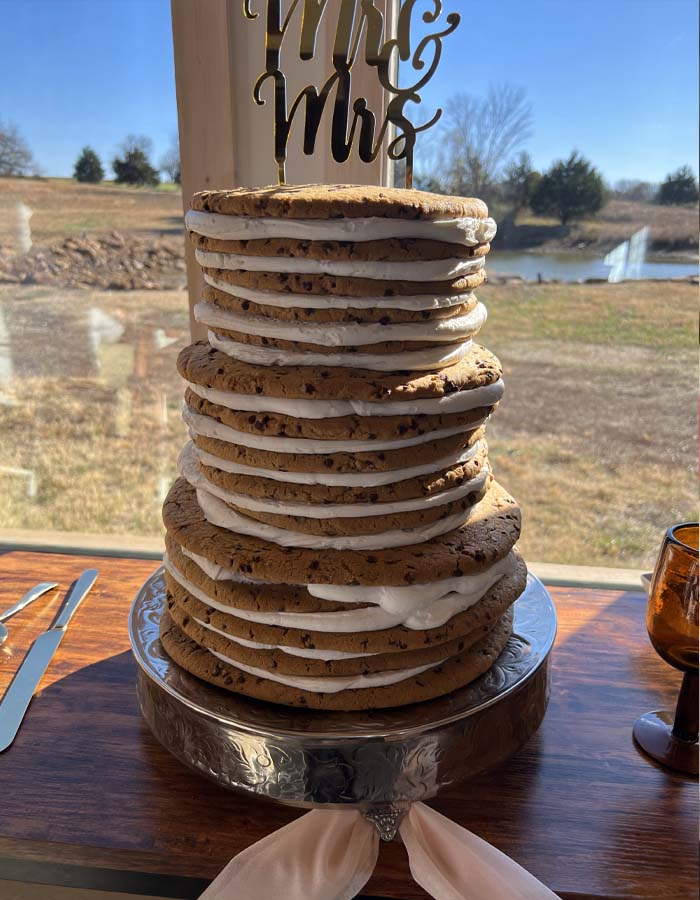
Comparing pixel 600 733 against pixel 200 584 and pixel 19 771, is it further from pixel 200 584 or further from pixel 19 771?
pixel 19 771

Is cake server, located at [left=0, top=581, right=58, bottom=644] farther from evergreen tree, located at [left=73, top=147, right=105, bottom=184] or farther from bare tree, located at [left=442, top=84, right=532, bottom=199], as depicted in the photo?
bare tree, located at [left=442, top=84, right=532, bottom=199]

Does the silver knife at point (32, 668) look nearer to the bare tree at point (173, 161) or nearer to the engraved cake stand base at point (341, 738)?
the engraved cake stand base at point (341, 738)

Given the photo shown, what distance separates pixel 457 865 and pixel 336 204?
0.72 m

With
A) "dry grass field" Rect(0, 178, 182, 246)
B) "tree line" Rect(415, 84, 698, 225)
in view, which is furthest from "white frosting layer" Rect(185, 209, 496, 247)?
"dry grass field" Rect(0, 178, 182, 246)

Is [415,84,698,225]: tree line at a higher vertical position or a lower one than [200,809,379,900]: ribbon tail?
higher

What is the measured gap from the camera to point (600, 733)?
43.6 inches

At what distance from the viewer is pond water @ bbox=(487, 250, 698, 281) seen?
1823 mm

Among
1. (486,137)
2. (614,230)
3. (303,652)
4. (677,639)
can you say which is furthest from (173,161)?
(677,639)

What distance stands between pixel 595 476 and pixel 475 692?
1247 millimetres

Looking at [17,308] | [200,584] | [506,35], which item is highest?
[506,35]

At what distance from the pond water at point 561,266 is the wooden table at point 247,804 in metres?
0.96

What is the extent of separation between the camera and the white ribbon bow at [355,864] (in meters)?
0.84

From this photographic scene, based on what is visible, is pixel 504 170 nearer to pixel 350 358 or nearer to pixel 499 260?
pixel 499 260

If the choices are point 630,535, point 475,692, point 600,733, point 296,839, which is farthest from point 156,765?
point 630,535
